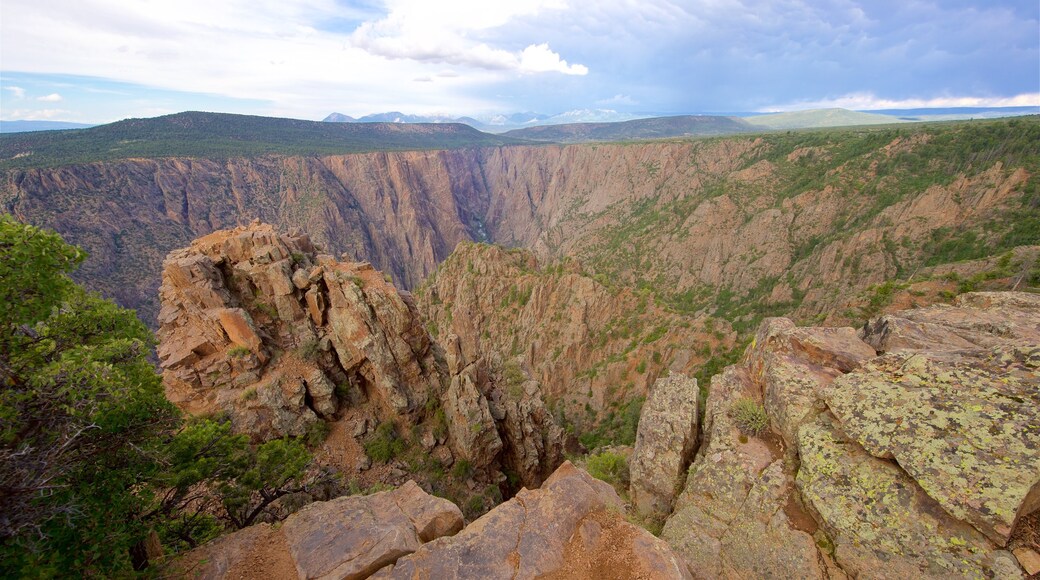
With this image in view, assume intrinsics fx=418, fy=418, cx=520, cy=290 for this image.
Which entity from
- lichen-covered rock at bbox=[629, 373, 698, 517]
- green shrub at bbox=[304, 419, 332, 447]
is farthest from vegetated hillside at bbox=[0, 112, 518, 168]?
lichen-covered rock at bbox=[629, 373, 698, 517]

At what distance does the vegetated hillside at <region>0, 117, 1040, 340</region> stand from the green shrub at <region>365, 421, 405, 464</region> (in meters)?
27.2

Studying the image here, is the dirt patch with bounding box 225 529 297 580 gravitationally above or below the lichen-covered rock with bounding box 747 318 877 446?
below

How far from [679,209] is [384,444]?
8646cm

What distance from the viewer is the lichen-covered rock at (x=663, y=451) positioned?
11336 millimetres

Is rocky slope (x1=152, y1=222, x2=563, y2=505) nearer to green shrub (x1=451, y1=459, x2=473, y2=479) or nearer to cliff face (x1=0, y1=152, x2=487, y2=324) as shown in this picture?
green shrub (x1=451, y1=459, x2=473, y2=479)

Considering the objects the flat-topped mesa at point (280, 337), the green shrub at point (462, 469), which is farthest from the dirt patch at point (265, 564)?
the green shrub at point (462, 469)

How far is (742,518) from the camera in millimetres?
8789

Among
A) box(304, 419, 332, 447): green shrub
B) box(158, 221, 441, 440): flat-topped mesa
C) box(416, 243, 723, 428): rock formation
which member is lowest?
box(416, 243, 723, 428): rock formation

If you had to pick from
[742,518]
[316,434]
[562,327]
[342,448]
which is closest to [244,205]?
[562,327]

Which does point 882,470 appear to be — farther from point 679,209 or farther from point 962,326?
point 679,209

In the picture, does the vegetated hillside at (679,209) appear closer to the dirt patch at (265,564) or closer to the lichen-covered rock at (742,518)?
the lichen-covered rock at (742,518)

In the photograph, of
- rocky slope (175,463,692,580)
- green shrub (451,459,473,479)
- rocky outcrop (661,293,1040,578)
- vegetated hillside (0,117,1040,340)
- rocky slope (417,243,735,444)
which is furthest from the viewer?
vegetated hillside (0,117,1040,340)

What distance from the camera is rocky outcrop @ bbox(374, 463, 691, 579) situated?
7.41 m

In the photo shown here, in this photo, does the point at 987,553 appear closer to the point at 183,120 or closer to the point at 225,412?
the point at 225,412
